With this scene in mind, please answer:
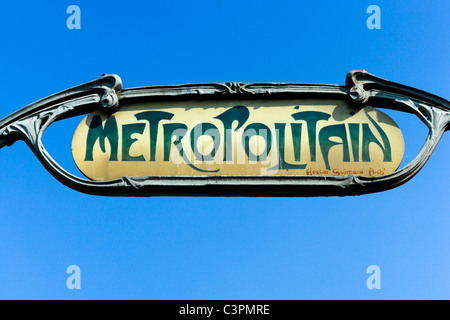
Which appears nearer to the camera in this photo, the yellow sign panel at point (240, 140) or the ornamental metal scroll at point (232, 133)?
the ornamental metal scroll at point (232, 133)

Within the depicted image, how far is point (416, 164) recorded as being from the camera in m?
5.71

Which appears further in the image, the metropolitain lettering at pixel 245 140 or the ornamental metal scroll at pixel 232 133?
the metropolitain lettering at pixel 245 140

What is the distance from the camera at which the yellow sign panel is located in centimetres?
586

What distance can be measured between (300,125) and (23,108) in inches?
101

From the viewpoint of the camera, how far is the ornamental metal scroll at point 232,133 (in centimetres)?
571

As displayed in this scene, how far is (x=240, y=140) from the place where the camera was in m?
5.96

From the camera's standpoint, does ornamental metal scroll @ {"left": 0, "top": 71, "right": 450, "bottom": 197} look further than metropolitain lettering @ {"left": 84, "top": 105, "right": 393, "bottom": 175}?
No

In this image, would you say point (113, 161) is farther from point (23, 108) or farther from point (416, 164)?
point (416, 164)

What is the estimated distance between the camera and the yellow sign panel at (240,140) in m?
5.86

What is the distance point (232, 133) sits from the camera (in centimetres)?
600

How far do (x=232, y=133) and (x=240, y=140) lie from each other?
0.11 metres
